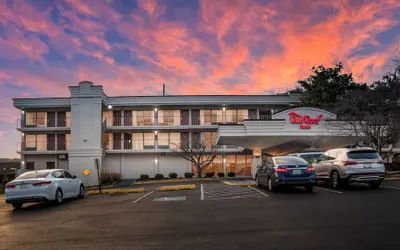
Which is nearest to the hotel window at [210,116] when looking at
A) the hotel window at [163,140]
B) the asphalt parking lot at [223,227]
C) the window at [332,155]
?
the hotel window at [163,140]

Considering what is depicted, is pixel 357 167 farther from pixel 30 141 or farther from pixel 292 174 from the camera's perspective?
pixel 30 141

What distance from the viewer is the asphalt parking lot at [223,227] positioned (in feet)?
19.6

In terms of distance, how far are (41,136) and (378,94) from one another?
35244mm

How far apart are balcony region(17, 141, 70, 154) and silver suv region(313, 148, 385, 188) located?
32106 mm

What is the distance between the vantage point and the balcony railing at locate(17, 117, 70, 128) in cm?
4066

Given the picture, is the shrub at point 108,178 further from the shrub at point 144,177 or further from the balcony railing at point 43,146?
the balcony railing at point 43,146

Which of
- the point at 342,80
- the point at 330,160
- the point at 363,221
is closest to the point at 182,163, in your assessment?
the point at 342,80

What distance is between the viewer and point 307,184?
13898 millimetres

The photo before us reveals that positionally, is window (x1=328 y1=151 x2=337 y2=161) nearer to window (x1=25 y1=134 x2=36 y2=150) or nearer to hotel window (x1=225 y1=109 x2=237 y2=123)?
hotel window (x1=225 y1=109 x2=237 y2=123)

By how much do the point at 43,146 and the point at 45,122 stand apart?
2.79 metres

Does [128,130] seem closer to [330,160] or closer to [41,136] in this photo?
[41,136]

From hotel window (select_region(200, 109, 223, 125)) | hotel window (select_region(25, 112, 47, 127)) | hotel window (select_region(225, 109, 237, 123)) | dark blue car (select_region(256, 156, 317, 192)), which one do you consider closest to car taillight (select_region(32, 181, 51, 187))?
dark blue car (select_region(256, 156, 317, 192))

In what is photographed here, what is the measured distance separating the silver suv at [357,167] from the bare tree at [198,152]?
2056cm

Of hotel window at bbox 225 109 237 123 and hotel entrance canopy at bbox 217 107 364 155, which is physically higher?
hotel window at bbox 225 109 237 123
